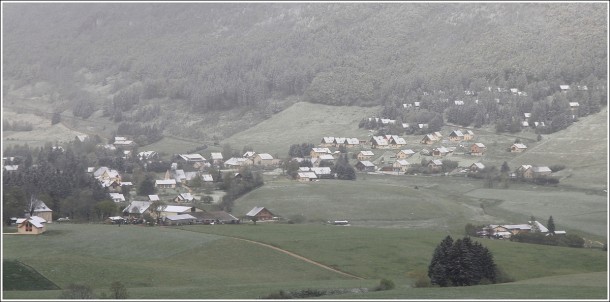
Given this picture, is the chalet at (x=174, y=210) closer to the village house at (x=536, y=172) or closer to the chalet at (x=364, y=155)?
the village house at (x=536, y=172)

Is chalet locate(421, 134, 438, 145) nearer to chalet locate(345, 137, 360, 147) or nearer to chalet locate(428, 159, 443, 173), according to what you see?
chalet locate(345, 137, 360, 147)

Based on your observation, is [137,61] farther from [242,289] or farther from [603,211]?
[242,289]

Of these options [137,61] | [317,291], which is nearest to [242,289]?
[317,291]

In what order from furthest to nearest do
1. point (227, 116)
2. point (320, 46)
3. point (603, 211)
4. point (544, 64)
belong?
point (320, 46), point (227, 116), point (544, 64), point (603, 211)

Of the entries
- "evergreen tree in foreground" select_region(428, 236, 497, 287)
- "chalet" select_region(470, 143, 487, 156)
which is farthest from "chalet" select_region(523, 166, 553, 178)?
"evergreen tree in foreground" select_region(428, 236, 497, 287)

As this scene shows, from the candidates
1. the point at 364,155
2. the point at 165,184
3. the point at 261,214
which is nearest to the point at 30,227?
the point at 261,214
